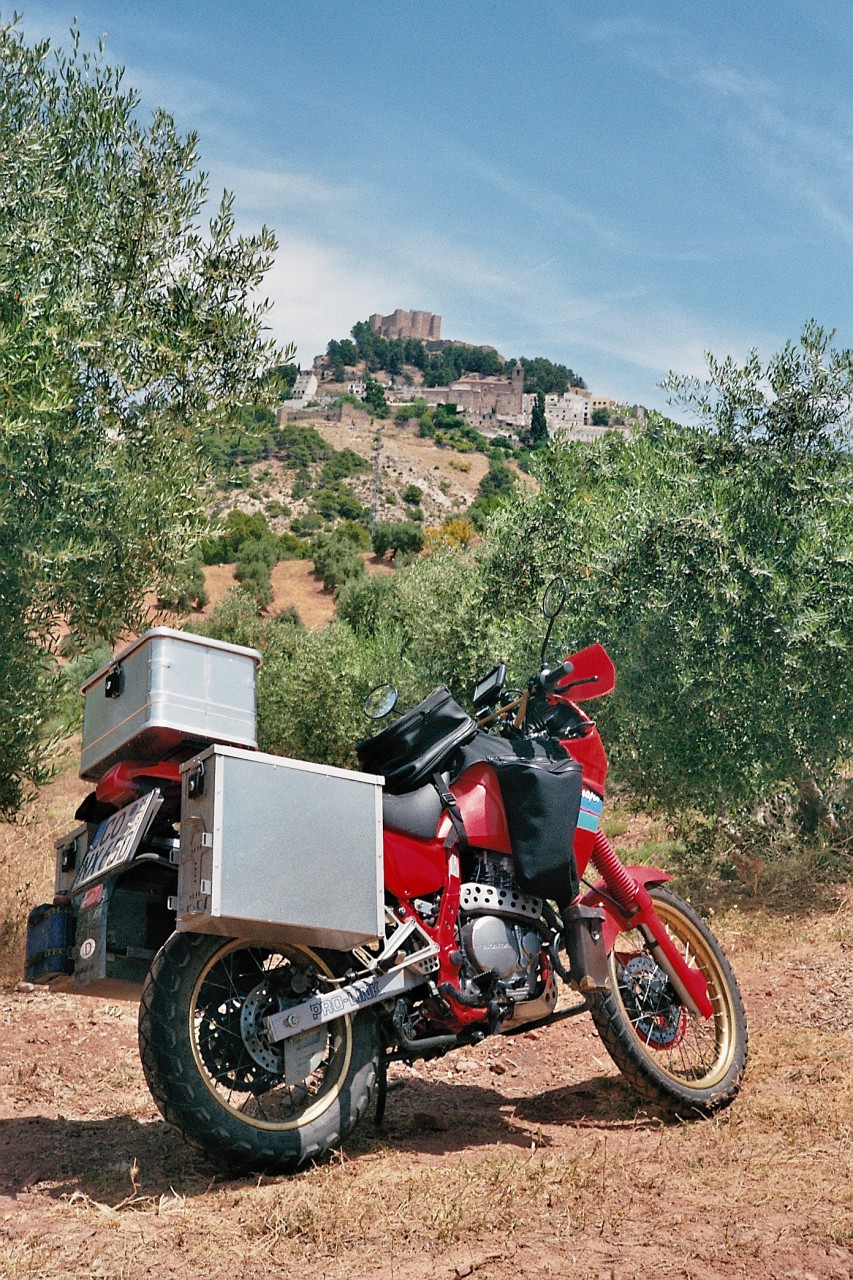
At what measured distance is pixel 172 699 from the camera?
4.49 meters

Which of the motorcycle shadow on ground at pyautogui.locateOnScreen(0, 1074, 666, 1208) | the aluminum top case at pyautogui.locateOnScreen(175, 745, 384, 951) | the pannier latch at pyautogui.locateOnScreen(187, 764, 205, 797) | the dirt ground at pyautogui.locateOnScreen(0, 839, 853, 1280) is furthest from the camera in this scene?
the motorcycle shadow on ground at pyautogui.locateOnScreen(0, 1074, 666, 1208)

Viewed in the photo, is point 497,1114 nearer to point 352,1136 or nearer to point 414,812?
point 352,1136

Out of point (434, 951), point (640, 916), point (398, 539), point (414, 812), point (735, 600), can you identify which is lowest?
point (434, 951)

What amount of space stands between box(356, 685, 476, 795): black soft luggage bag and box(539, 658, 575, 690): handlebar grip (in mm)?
502

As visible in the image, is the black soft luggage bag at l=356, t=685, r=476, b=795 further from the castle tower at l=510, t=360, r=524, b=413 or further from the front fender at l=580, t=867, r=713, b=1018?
the castle tower at l=510, t=360, r=524, b=413

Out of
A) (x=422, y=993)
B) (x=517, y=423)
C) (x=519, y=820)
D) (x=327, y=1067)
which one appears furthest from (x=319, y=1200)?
(x=517, y=423)

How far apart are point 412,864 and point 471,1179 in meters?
1.19

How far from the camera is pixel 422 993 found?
4.87 metres

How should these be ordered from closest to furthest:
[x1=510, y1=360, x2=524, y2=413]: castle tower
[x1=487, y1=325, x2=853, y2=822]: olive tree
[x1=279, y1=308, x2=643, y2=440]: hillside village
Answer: [x1=487, y1=325, x2=853, y2=822]: olive tree → [x1=279, y1=308, x2=643, y2=440]: hillside village → [x1=510, y1=360, x2=524, y2=413]: castle tower

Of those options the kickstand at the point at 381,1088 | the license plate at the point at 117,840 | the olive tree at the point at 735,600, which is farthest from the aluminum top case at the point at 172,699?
the olive tree at the point at 735,600

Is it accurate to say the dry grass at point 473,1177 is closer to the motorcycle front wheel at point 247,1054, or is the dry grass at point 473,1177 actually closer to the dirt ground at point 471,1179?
the dirt ground at point 471,1179

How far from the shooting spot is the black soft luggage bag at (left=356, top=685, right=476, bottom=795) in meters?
5.03

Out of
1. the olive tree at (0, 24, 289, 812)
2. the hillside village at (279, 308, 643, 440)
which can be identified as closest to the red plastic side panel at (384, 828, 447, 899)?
the olive tree at (0, 24, 289, 812)

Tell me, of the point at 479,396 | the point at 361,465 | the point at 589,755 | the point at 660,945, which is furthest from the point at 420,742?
the point at 479,396
